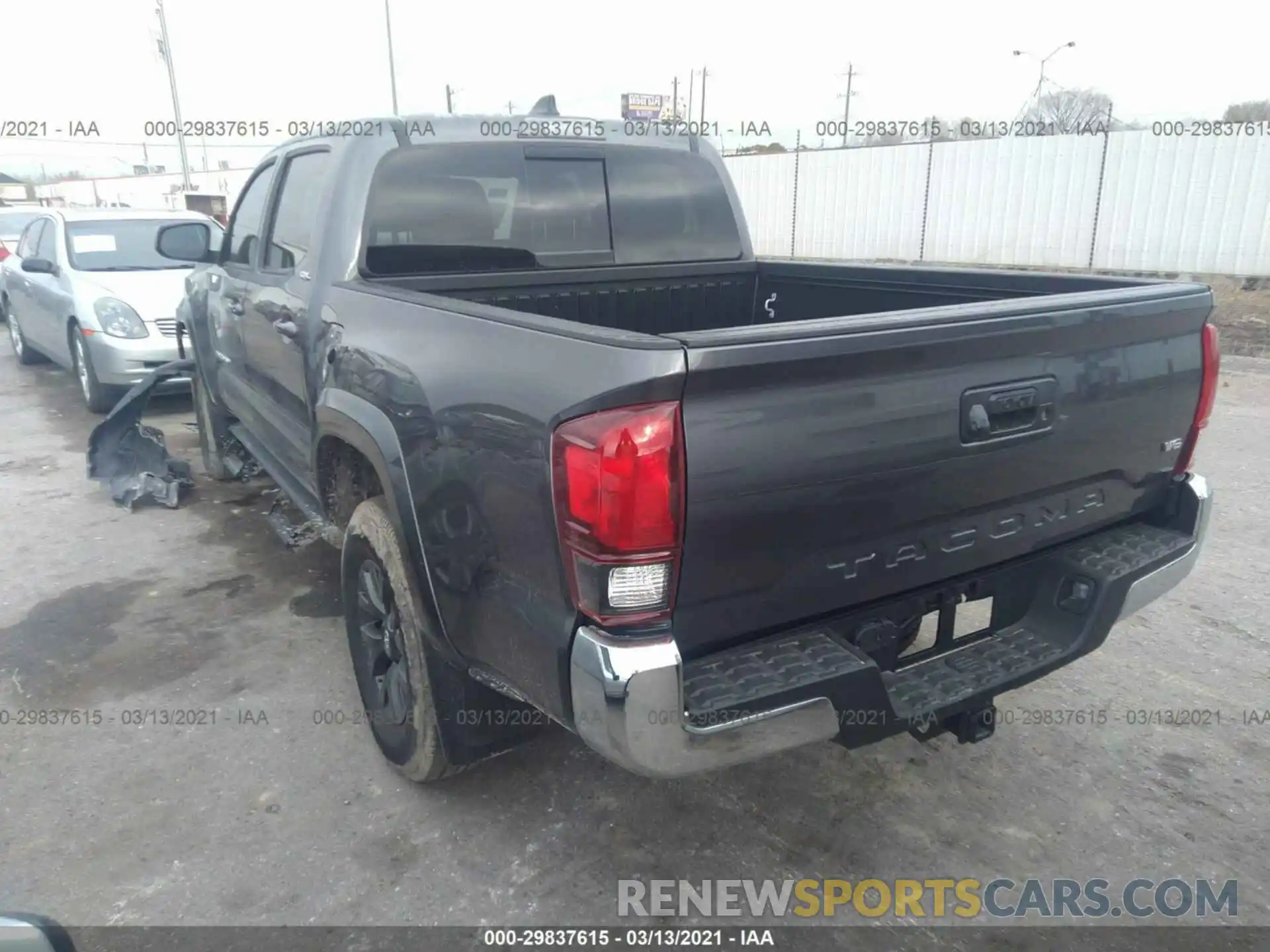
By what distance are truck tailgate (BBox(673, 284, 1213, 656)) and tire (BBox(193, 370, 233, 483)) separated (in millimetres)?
4546

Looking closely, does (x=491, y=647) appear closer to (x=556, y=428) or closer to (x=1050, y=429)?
(x=556, y=428)

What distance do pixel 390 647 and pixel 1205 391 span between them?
2.67 meters

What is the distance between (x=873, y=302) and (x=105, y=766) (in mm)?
3301

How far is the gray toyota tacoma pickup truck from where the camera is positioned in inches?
72.7

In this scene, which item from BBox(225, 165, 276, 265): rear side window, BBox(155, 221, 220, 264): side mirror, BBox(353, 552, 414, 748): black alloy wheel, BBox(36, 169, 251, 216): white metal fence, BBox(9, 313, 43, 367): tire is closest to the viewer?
BBox(353, 552, 414, 748): black alloy wheel

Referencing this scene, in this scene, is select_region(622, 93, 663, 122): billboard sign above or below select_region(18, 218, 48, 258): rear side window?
above

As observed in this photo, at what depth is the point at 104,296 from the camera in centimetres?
765

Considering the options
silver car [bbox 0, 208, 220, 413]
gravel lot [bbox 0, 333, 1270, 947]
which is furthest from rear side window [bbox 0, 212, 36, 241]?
gravel lot [bbox 0, 333, 1270, 947]

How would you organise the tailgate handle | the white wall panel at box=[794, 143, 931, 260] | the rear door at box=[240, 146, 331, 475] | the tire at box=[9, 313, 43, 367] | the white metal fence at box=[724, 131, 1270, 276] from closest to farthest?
the tailgate handle < the rear door at box=[240, 146, 331, 475] < the tire at box=[9, 313, 43, 367] < the white metal fence at box=[724, 131, 1270, 276] < the white wall panel at box=[794, 143, 931, 260]

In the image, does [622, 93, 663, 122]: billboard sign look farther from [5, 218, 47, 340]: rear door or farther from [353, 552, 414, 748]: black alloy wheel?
[353, 552, 414, 748]: black alloy wheel

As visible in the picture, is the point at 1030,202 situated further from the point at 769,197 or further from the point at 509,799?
the point at 509,799

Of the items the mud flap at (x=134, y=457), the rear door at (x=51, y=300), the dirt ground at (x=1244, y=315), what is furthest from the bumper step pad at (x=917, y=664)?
the rear door at (x=51, y=300)

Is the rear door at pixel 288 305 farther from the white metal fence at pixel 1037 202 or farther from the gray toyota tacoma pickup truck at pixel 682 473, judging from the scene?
the white metal fence at pixel 1037 202

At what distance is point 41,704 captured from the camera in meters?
3.50
